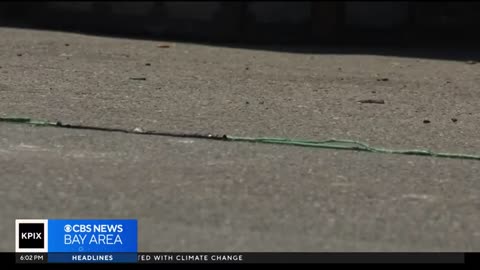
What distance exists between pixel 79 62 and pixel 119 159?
5.93 m

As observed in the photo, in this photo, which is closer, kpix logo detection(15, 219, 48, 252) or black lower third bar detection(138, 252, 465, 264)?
black lower third bar detection(138, 252, 465, 264)

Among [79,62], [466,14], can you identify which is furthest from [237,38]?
[79,62]

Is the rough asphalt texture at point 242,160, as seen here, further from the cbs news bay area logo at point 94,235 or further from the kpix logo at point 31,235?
the cbs news bay area logo at point 94,235

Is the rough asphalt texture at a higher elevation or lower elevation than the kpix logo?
higher

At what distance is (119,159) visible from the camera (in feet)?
27.6

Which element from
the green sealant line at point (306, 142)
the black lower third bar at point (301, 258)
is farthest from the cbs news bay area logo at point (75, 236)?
the green sealant line at point (306, 142)

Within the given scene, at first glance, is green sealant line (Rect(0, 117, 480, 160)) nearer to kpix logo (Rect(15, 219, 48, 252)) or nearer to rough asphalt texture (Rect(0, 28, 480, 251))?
rough asphalt texture (Rect(0, 28, 480, 251))

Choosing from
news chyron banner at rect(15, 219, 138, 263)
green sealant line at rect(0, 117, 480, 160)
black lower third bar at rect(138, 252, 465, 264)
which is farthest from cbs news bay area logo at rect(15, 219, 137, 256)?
green sealant line at rect(0, 117, 480, 160)

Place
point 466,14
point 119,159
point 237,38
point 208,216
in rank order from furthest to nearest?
point 466,14, point 237,38, point 119,159, point 208,216

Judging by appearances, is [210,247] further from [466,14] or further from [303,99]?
[466,14]

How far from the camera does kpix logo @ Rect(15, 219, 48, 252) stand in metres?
6.22

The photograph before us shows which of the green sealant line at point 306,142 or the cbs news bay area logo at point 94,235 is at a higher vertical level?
the green sealant line at point 306,142

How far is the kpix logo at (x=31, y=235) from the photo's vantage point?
622cm

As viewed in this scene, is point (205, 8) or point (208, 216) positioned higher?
point (205, 8)
